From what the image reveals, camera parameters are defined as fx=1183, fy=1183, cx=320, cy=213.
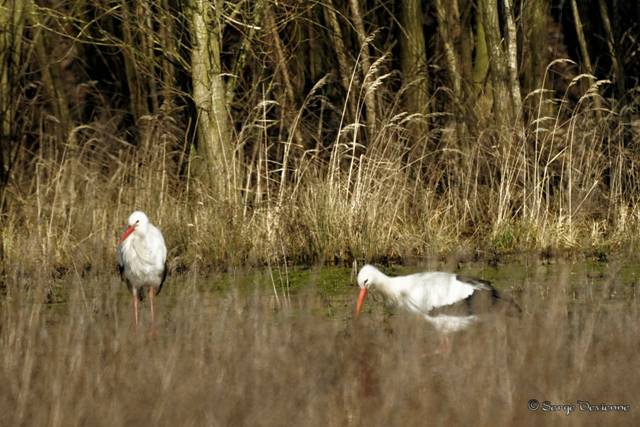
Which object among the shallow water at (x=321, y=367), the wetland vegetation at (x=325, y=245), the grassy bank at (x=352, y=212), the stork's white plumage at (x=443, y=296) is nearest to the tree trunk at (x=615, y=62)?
the wetland vegetation at (x=325, y=245)

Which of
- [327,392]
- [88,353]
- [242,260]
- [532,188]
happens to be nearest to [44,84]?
[242,260]

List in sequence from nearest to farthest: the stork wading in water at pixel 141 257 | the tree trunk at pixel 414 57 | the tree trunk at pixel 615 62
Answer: the stork wading in water at pixel 141 257 → the tree trunk at pixel 414 57 → the tree trunk at pixel 615 62

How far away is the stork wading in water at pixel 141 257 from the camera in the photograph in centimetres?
871

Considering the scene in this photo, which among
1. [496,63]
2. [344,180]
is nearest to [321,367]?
[344,180]

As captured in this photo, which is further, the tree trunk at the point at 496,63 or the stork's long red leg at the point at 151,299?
the tree trunk at the point at 496,63

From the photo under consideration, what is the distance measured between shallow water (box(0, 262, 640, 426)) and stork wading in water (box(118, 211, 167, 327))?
765mm

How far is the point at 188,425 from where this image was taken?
477 centimetres

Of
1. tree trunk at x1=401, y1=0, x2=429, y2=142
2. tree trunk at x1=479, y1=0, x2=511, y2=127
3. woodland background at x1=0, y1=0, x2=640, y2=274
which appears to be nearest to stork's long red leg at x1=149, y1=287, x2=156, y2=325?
woodland background at x1=0, y1=0, x2=640, y2=274

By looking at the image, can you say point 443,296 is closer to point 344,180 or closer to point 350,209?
point 350,209

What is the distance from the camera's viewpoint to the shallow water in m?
4.93

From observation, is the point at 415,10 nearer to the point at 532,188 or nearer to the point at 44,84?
the point at 532,188

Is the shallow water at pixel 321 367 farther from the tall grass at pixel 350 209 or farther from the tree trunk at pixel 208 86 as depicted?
the tree trunk at pixel 208 86

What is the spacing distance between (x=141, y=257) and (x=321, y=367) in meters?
3.25

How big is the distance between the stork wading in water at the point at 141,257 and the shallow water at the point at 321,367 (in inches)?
30.1
